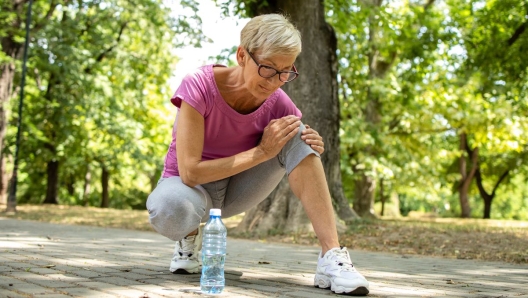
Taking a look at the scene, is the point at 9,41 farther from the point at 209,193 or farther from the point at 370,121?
the point at 209,193

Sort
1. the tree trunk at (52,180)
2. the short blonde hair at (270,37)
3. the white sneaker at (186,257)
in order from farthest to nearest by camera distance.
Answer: the tree trunk at (52,180), the white sneaker at (186,257), the short blonde hair at (270,37)

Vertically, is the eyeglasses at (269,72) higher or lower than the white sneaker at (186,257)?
higher

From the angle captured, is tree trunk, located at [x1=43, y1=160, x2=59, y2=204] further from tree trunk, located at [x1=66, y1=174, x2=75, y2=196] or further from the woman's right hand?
the woman's right hand

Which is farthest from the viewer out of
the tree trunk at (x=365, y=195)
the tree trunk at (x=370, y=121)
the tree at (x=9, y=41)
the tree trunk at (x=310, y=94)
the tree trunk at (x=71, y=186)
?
the tree trunk at (x=71, y=186)

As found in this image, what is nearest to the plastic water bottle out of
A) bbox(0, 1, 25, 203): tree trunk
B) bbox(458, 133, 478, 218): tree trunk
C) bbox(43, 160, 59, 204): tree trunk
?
bbox(0, 1, 25, 203): tree trunk

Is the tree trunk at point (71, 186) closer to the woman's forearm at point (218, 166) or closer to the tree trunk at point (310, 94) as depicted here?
the tree trunk at point (310, 94)

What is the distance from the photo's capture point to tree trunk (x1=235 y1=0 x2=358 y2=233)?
9.75 m

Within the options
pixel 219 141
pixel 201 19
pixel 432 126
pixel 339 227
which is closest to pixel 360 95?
pixel 432 126

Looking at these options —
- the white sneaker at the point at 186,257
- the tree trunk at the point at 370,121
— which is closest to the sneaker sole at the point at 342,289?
the white sneaker at the point at 186,257

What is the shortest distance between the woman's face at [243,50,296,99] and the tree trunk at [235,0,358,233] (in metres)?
6.27

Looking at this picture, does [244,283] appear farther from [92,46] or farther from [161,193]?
[92,46]

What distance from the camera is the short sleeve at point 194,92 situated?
3521 millimetres

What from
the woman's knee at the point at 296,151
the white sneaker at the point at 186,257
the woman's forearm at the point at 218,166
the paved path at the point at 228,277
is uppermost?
the woman's knee at the point at 296,151

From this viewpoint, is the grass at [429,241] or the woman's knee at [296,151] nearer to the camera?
the woman's knee at [296,151]
